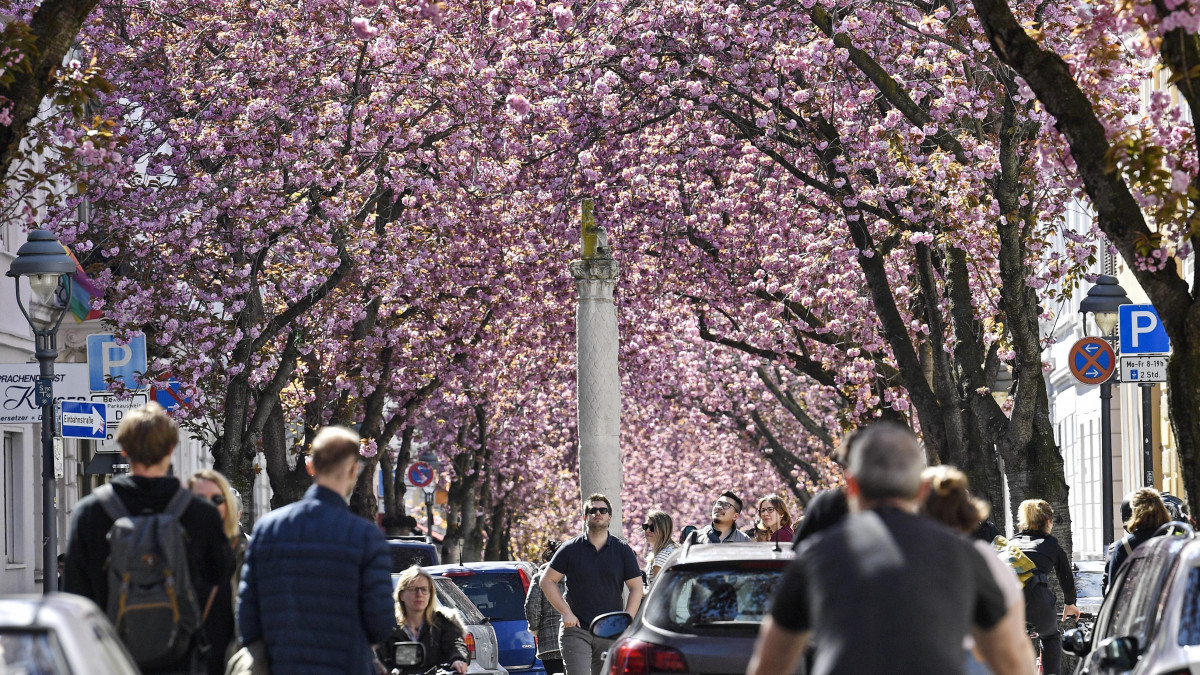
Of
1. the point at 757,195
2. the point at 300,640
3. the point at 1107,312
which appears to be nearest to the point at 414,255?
the point at 757,195

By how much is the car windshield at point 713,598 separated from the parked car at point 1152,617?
1.49 meters

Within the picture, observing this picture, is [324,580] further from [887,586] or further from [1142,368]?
[1142,368]

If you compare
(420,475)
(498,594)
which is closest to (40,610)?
(498,594)

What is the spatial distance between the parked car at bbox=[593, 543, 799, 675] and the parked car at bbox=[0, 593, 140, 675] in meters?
4.01

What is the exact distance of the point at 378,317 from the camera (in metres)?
31.2

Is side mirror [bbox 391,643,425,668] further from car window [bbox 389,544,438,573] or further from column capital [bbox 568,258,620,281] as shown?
column capital [bbox 568,258,620,281]

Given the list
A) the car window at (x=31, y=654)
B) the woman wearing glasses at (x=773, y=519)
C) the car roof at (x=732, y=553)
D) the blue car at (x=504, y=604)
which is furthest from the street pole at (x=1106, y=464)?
the car window at (x=31, y=654)

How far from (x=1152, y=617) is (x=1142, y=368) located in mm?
13873

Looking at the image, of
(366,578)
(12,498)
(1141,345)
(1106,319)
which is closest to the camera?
(366,578)

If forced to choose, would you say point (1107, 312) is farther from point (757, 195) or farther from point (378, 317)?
point (378, 317)

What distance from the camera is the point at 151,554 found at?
7668 mm

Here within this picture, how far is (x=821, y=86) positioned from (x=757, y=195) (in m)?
3.71

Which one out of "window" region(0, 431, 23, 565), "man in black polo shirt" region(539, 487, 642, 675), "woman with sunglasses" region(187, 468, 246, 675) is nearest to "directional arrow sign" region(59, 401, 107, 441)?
"man in black polo shirt" region(539, 487, 642, 675)

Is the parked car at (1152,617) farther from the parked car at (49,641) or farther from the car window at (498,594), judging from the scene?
the car window at (498,594)
